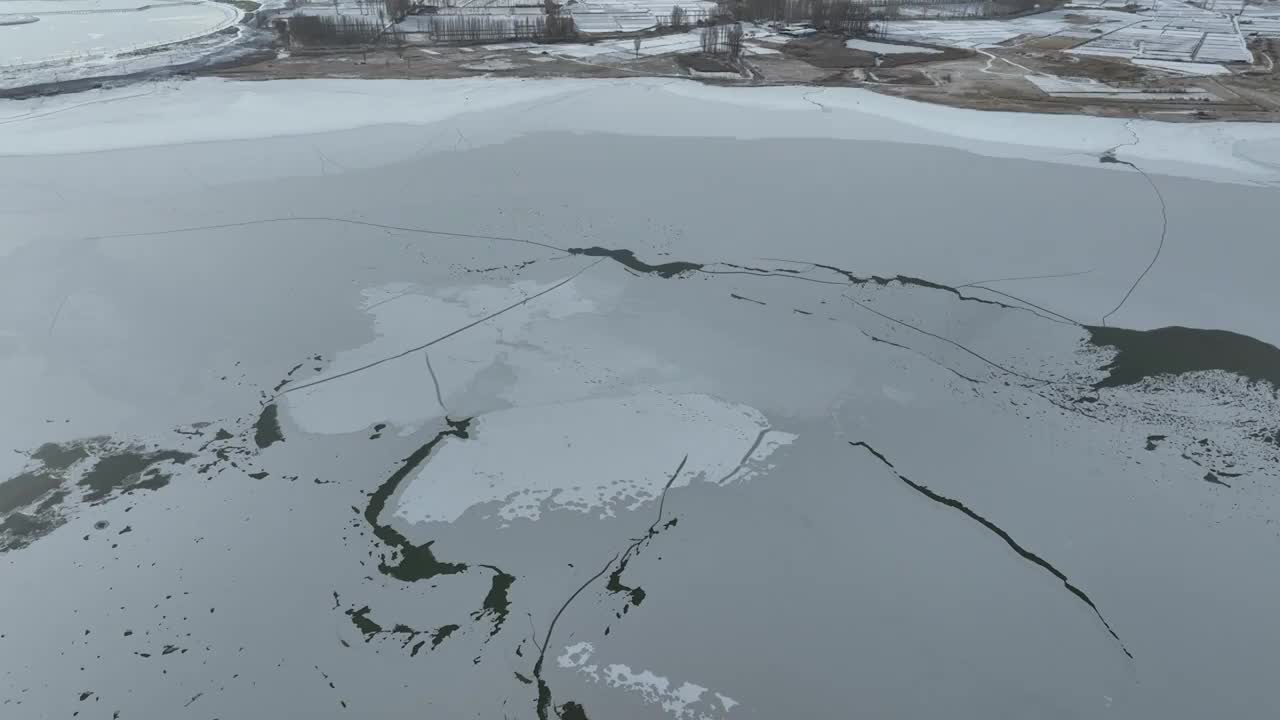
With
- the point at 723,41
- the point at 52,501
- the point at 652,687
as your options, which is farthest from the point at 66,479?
the point at 723,41

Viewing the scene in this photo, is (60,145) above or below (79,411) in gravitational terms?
above

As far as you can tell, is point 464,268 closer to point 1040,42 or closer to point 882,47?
point 882,47

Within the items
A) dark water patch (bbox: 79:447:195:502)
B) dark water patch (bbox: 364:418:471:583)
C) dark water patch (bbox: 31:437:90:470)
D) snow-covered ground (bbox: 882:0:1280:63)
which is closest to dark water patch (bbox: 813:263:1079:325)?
dark water patch (bbox: 364:418:471:583)

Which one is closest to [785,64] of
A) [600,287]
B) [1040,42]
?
[1040,42]

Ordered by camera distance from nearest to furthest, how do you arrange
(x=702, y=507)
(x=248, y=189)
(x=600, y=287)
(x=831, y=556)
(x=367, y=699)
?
(x=367, y=699), (x=831, y=556), (x=702, y=507), (x=600, y=287), (x=248, y=189)

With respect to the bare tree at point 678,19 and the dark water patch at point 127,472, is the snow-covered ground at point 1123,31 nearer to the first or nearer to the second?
the bare tree at point 678,19

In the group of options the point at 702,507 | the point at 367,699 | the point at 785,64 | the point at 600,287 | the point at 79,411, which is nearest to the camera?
the point at 367,699

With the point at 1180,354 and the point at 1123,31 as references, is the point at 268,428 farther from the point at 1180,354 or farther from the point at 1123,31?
the point at 1123,31

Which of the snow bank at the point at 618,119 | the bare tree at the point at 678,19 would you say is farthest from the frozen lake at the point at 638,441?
the bare tree at the point at 678,19
